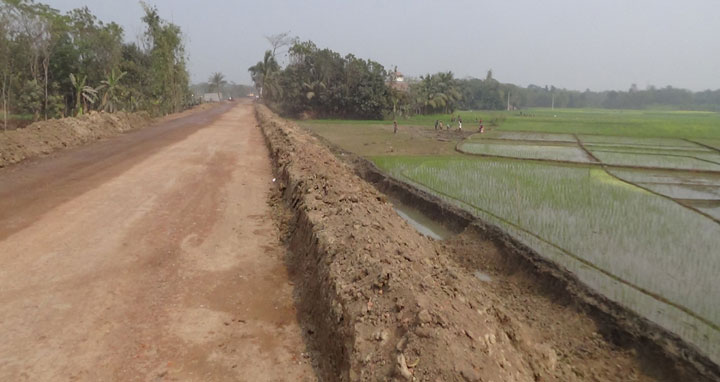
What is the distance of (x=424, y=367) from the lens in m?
2.98

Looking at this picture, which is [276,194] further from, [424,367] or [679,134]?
[679,134]

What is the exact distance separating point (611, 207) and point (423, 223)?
13.7 ft

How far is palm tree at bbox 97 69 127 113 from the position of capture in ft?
78.1

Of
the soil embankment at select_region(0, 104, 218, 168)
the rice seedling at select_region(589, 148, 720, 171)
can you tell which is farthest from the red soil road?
the rice seedling at select_region(589, 148, 720, 171)

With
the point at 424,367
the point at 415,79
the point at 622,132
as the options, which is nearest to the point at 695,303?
the point at 424,367

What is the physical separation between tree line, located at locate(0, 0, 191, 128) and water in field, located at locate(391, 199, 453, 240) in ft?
54.8

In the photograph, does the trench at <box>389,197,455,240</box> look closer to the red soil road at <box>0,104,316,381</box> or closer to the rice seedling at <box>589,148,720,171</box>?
the red soil road at <box>0,104,316,381</box>

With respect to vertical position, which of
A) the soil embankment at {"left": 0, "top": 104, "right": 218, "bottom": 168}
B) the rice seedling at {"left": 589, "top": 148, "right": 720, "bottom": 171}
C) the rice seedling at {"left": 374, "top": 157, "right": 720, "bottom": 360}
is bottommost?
the rice seedling at {"left": 374, "top": 157, "right": 720, "bottom": 360}

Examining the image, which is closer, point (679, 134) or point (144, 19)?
point (679, 134)

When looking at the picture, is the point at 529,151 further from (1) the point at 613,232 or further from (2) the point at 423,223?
(1) the point at 613,232

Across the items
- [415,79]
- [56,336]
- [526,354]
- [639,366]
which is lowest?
[639,366]

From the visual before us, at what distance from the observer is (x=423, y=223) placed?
10070 millimetres

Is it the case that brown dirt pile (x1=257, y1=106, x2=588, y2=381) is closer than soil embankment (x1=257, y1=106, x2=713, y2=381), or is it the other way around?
brown dirt pile (x1=257, y1=106, x2=588, y2=381)

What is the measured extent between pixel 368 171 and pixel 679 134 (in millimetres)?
26300
